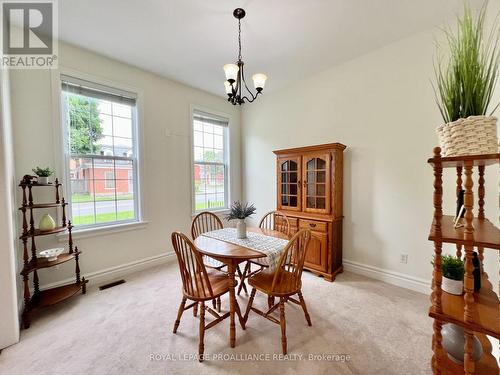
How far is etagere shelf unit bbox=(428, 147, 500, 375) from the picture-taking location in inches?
33.9

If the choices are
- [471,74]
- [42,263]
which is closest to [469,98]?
[471,74]

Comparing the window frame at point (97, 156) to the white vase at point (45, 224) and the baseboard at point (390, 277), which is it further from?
the baseboard at point (390, 277)

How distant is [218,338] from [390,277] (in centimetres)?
221

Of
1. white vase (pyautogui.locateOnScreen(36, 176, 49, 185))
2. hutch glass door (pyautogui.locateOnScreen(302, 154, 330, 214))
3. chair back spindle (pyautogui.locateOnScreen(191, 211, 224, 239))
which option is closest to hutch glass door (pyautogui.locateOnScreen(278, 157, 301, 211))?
hutch glass door (pyautogui.locateOnScreen(302, 154, 330, 214))

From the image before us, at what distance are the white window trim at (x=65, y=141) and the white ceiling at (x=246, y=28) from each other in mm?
347

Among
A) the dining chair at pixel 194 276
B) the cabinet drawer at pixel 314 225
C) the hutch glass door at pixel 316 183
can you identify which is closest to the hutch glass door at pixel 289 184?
the hutch glass door at pixel 316 183

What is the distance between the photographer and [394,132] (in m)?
2.64

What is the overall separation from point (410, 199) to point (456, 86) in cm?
196

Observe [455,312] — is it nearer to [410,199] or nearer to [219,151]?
[410,199]

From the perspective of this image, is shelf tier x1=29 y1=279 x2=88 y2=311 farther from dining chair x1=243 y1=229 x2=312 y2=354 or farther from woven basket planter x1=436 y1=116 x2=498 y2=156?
woven basket planter x1=436 y1=116 x2=498 y2=156

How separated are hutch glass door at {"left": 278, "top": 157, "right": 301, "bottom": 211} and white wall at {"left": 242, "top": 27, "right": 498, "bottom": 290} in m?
0.49

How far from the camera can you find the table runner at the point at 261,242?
1.82 meters

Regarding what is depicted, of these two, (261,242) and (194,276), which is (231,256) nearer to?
(194,276)

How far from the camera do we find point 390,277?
2715mm
